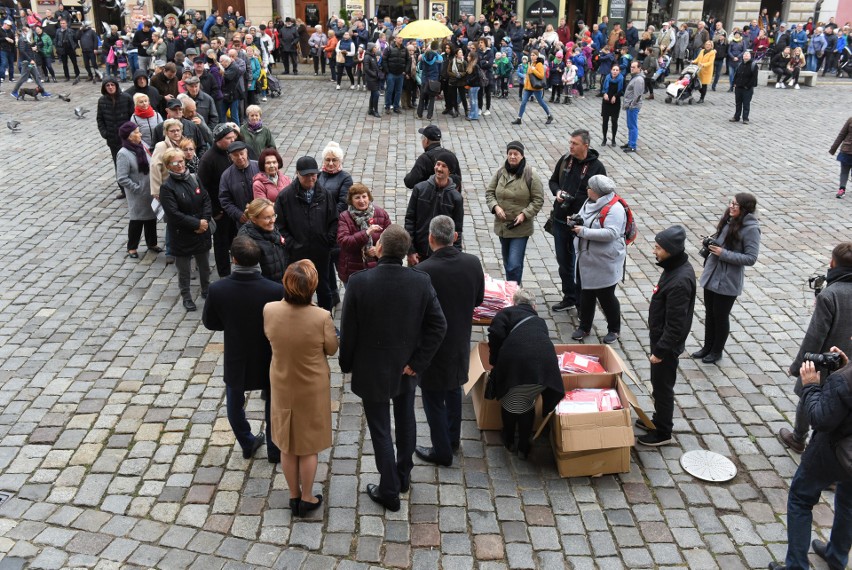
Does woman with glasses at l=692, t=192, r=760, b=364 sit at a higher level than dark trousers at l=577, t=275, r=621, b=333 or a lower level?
higher

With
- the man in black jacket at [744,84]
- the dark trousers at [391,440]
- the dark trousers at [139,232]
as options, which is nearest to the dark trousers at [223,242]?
the dark trousers at [139,232]

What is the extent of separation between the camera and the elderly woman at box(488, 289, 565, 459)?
5.28 metres

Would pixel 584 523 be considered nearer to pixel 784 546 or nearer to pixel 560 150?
pixel 784 546

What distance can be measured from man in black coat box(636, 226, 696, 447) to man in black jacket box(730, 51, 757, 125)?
12.9m

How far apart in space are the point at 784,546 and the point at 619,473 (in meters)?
1.15

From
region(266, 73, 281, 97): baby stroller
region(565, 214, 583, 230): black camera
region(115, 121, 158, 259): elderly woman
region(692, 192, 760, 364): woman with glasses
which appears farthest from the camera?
region(266, 73, 281, 97): baby stroller

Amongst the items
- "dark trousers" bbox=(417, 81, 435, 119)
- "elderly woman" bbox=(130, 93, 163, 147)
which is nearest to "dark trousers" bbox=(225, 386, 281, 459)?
"elderly woman" bbox=(130, 93, 163, 147)

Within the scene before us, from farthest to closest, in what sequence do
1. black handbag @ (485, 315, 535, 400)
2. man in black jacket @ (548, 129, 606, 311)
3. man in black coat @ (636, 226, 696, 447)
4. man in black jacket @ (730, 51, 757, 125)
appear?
1. man in black jacket @ (730, 51, 757, 125)
2. man in black jacket @ (548, 129, 606, 311)
3. man in black coat @ (636, 226, 696, 447)
4. black handbag @ (485, 315, 535, 400)

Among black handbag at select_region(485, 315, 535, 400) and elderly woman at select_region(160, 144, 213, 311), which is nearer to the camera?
black handbag at select_region(485, 315, 535, 400)

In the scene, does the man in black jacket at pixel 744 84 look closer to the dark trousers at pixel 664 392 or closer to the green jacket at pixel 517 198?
the green jacket at pixel 517 198

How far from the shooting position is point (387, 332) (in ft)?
15.5

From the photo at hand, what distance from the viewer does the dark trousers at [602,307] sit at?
7.32 metres

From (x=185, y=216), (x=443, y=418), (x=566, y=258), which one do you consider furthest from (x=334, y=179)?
(x=443, y=418)

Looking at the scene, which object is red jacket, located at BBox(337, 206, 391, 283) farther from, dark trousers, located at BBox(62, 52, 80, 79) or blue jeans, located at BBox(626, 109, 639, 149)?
dark trousers, located at BBox(62, 52, 80, 79)
